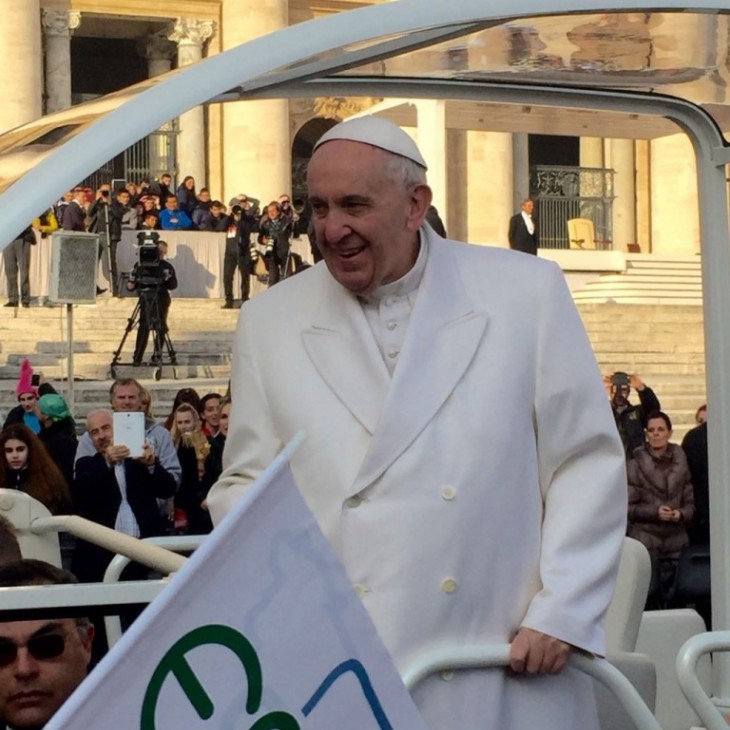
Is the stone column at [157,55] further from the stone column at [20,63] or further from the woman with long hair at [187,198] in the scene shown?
the woman with long hair at [187,198]

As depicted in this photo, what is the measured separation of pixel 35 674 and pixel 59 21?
33.6 m

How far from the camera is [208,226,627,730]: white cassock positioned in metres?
3.22

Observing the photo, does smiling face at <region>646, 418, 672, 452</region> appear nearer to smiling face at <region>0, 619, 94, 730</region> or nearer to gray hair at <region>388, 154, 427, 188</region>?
gray hair at <region>388, 154, 427, 188</region>

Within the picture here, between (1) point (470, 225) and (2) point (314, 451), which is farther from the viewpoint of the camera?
(1) point (470, 225)

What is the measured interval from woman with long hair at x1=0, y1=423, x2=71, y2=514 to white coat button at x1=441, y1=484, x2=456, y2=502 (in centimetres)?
520

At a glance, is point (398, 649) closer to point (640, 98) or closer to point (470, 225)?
point (640, 98)

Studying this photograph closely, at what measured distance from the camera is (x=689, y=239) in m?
40.9

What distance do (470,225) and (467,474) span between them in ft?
116

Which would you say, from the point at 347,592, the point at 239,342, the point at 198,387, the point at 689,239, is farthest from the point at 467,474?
the point at 689,239

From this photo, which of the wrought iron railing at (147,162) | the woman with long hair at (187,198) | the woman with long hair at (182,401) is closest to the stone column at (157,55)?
the wrought iron railing at (147,162)

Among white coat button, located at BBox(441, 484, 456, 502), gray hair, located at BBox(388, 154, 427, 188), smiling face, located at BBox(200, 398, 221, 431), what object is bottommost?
smiling face, located at BBox(200, 398, 221, 431)

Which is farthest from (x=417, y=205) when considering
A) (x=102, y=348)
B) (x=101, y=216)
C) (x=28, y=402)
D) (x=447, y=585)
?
(x=101, y=216)

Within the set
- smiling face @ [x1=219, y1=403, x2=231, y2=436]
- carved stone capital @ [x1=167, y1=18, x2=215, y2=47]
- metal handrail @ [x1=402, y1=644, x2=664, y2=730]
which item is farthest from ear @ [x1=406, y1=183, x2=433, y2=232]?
carved stone capital @ [x1=167, y1=18, x2=215, y2=47]

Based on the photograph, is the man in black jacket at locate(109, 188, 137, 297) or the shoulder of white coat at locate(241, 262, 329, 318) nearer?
the shoulder of white coat at locate(241, 262, 329, 318)
